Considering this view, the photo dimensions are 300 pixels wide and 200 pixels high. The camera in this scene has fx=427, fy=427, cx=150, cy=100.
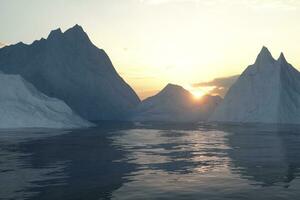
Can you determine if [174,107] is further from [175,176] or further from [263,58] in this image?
[175,176]

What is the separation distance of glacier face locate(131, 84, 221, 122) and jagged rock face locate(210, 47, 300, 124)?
25398 millimetres

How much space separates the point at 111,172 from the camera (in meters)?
25.6

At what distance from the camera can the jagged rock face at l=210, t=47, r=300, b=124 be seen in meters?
137

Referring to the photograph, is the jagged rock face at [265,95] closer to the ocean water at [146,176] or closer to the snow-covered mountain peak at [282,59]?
the snow-covered mountain peak at [282,59]

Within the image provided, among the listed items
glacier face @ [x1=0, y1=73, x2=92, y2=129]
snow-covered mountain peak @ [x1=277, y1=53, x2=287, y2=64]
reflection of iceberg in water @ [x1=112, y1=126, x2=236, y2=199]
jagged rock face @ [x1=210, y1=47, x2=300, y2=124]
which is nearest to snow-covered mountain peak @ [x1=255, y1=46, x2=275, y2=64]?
jagged rock face @ [x1=210, y1=47, x2=300, y2=124]

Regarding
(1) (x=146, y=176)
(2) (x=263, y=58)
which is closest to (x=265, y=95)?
(2) (x=263, y=58)

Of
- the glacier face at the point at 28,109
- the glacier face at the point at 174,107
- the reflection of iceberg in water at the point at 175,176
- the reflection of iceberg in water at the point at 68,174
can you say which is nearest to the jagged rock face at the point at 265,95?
the glacier face at the point at 174,107

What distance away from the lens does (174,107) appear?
606 feet

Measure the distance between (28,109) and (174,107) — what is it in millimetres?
102525

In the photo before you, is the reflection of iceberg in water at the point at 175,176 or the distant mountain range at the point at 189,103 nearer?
the reflection of iceberg in water at the point at 175,176

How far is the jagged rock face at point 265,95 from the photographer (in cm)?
13725

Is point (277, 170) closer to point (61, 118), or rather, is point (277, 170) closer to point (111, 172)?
point (111, 172)

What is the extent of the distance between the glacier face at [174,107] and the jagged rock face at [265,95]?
1000 inches

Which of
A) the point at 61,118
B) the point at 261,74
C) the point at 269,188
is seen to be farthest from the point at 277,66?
the point at 269,188
